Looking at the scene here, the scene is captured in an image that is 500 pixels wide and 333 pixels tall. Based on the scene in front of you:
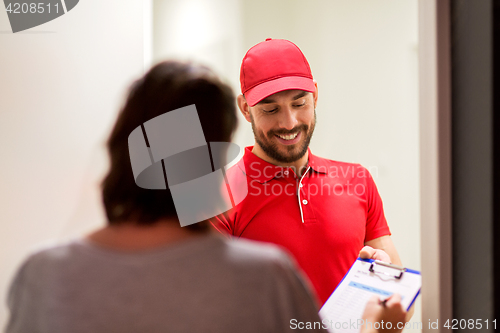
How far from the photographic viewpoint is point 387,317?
56 centimetres

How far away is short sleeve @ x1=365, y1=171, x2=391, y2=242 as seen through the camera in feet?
2.84

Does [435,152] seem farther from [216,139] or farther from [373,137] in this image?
[373,137]

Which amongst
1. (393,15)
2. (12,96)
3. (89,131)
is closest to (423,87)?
(393,15)

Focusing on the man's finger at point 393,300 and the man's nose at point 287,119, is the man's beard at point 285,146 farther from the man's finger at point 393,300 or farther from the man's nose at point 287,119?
the man's finger at point 393,300

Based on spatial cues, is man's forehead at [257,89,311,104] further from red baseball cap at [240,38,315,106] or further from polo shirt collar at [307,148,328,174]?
polo shirt collar at [307,148,328,174]

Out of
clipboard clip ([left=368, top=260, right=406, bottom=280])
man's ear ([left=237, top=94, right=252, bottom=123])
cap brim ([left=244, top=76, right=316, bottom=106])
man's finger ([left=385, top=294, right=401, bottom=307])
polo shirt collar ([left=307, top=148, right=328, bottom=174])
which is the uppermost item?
cap brim ([left=244, top=76, right=316, bottom=106])

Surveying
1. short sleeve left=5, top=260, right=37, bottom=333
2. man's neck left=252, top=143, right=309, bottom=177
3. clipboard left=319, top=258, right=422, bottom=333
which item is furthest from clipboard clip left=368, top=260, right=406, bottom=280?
short sleeve left=5, top=260, right=37, bottom=333

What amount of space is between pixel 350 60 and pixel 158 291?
0.80m

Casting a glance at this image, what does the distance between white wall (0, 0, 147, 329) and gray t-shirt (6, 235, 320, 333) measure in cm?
27

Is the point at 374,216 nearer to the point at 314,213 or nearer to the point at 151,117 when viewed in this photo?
the point at 314,213

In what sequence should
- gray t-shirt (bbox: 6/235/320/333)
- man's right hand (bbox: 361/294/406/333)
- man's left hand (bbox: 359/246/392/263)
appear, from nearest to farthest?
gray t-shirt (bbox: 6/235/320/333) < man's right hand (bbox: 361/294/406/333) < man's left hand (bbox: 359/246/392/263)

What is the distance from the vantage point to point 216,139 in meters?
0.50

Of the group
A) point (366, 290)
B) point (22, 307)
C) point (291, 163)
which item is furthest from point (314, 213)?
point (22, 307)
